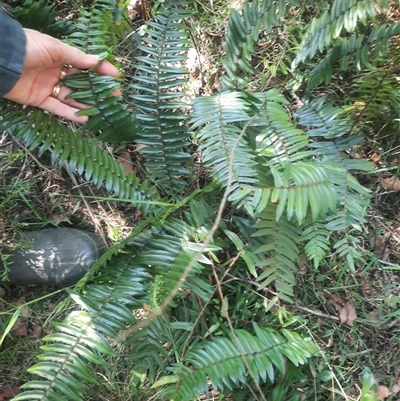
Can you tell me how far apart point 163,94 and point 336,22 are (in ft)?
2.32

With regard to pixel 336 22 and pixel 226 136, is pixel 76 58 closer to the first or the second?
pixel 226 136

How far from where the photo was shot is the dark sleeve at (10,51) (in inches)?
60.6

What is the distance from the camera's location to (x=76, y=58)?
168 cm

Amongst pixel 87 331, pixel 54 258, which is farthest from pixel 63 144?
pixel 87 331

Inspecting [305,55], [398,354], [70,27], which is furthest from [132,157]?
[398,354]

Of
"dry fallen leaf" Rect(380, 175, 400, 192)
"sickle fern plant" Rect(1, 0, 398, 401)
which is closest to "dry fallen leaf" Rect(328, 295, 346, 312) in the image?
"sickle fern plant" Rect(1, 0, 398, 401)

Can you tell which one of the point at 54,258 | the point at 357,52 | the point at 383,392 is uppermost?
the point at 357,52

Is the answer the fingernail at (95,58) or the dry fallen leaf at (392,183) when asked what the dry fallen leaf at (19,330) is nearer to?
the fingernail at (95,58)

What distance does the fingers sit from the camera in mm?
1791

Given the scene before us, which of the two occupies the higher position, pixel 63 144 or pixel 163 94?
pixel 163 94

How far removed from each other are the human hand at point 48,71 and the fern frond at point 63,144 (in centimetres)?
6

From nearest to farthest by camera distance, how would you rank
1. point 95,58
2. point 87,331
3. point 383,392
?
1. point 87,331
2. point 95,58
3. point 383,392

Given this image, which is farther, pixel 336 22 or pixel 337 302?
pixel 337 302

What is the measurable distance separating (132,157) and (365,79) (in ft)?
3.62
